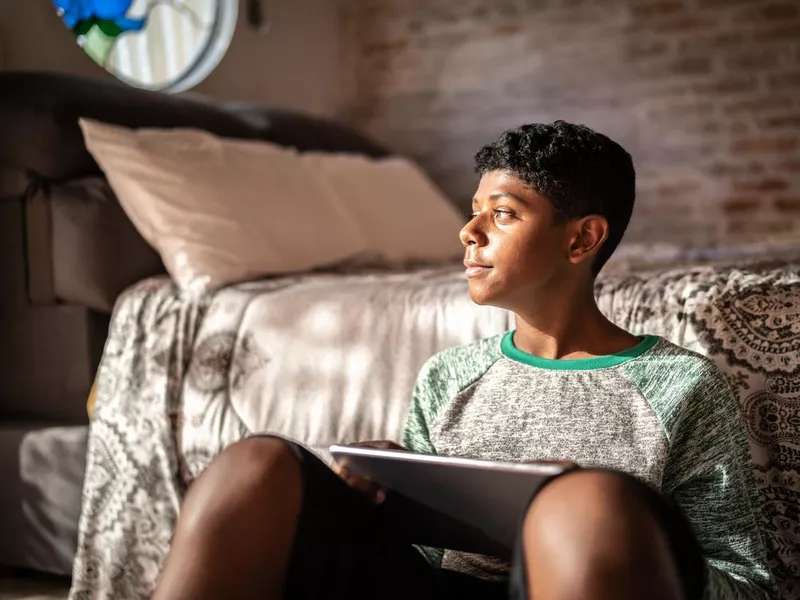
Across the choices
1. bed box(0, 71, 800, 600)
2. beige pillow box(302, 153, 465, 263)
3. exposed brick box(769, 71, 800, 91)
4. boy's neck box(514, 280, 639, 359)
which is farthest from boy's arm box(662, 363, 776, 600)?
exposed brick box(769, 71, 800, 91)

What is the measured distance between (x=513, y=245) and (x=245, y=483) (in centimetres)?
40

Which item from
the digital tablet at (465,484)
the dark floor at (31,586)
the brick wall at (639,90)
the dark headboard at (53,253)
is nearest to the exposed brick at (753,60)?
the brick wall at (639,90)

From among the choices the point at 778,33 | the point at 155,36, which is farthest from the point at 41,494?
the point at 778,33

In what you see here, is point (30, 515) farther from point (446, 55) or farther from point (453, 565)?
point (446, 55)

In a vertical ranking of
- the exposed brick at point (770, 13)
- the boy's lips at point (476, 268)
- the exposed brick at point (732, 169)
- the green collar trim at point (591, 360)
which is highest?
the exposed brick at point (770, 13)

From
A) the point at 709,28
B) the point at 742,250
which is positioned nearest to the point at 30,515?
the point at 742,250

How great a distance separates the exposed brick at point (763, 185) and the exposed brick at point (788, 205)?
0.13ft

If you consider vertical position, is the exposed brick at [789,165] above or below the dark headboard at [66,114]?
below

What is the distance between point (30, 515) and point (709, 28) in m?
2.82

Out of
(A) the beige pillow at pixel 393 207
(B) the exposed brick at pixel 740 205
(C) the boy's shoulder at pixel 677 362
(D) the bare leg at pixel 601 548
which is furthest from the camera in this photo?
(B) the exposed brick at pixel 740 205

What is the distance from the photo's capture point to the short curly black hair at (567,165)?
1053 mm

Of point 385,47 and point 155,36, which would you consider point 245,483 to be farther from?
point 385,47

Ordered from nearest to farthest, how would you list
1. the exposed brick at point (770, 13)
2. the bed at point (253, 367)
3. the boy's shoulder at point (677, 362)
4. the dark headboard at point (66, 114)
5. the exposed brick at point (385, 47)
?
the boy's shoulder at point (677, 362) → the bed at point (253, 367) → the dark headboard at point (66, 114) → the exposed brick at point (770, 13) → the exposed brick at point (385, 47)

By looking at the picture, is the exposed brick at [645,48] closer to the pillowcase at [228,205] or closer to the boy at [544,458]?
the pillowcase at [228,205]
